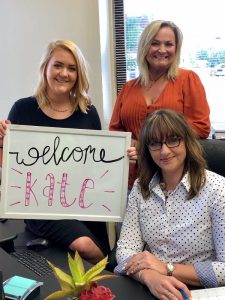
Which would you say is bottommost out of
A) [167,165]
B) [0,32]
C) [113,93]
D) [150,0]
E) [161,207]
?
[161,207]

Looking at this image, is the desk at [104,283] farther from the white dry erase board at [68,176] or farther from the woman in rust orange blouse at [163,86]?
the woman in rust orange blouse at [163,86]

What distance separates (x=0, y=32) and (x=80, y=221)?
1629 millimetres

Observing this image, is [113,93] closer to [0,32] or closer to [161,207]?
[0,32]

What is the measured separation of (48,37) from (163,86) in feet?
3.43

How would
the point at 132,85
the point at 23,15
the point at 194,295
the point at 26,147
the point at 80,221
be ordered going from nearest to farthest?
the point at 194,295 < the point at 26,147 < the point at 80,221 < the point at 132,85 < the point at 23,15

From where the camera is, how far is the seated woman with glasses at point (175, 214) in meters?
1.19

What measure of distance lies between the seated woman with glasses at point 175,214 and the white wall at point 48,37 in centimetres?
127

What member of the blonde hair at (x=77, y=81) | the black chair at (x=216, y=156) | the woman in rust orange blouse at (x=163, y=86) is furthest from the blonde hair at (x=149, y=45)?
the black chair at (x=216, y=156)

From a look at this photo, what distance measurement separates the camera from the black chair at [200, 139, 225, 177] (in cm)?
153

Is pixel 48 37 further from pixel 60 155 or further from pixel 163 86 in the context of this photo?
pixel 60 155

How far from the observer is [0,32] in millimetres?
2547

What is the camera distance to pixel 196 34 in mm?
2596

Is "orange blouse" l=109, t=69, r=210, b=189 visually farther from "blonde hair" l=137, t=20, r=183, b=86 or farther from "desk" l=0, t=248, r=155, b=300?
"desk" l=0, t=248, r=155, b=300

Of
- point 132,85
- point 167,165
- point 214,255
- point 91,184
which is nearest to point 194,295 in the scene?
point 214,255
